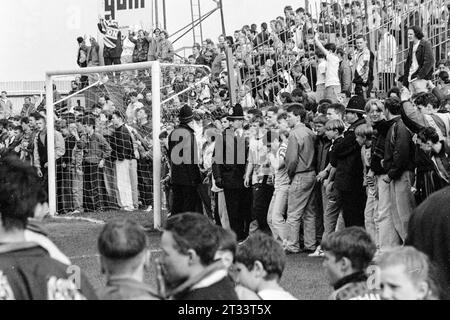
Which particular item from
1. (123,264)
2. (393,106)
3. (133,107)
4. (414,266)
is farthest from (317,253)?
(133,107)

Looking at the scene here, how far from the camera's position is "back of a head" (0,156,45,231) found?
212 inches

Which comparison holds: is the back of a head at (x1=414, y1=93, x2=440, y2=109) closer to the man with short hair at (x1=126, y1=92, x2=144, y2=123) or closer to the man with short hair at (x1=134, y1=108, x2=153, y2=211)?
the man with short hair at (x1=134, y1=108, x2=153, y2=211)

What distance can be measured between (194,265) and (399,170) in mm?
6629

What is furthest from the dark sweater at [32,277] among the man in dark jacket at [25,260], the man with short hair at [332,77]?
the man with short hair at [332,77]

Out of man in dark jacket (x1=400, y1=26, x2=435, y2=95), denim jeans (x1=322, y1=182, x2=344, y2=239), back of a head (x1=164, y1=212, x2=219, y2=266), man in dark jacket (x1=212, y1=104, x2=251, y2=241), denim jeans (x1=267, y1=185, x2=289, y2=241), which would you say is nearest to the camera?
back of a head (x1=164, y1=212, x2=219, y2=266)

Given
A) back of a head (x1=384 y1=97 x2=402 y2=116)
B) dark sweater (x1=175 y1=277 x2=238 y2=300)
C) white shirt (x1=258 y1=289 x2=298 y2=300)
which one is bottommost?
white shirt (x1=258 y1=289 x2=298 y2=300)

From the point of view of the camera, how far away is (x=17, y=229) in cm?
538

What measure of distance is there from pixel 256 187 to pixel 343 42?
556cm

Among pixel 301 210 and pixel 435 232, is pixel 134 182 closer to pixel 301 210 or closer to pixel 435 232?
pixel 301 210

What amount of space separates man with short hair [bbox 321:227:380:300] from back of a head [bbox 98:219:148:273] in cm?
113

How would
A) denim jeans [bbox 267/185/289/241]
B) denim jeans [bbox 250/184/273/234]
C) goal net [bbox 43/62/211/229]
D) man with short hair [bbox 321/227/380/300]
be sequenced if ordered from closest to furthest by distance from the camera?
man with short hair [bbox 321/227/380/300], denim jeans [bbox 267/185/289/241], denim jeans [bbox 250/184/273/234], goal net [bbox 43/62/211/229]

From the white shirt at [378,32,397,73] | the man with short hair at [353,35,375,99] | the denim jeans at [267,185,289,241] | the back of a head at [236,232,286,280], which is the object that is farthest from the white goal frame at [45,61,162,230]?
the back of a head at [236,232,286,280]

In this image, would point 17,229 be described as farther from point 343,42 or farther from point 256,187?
point 343,42

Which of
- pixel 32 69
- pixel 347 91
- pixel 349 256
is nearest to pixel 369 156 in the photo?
pixel 347 91
